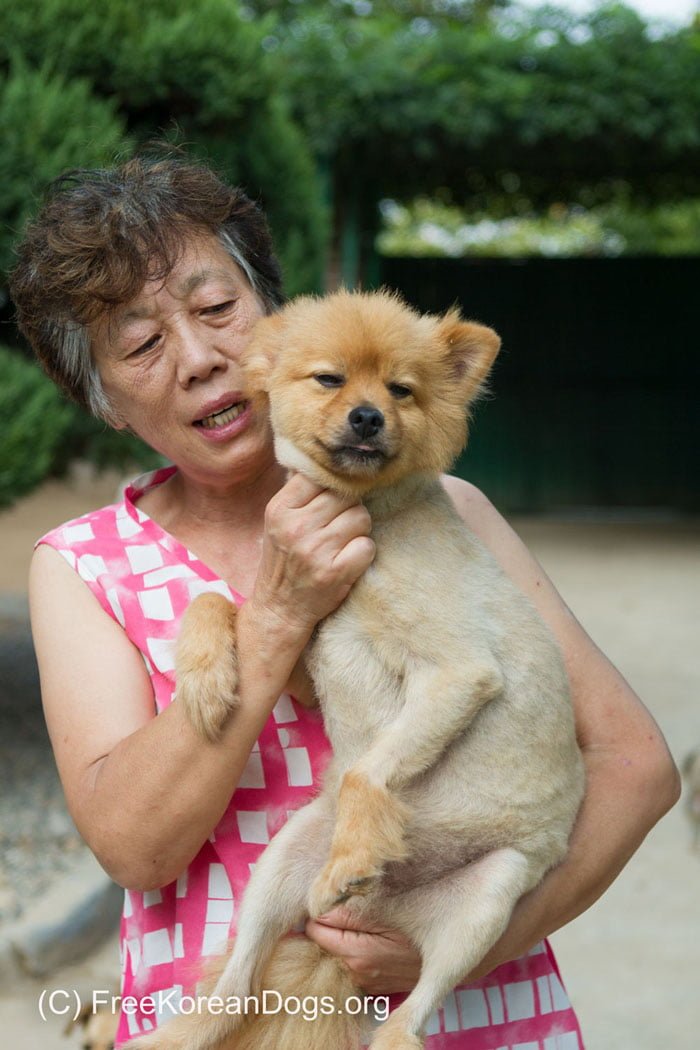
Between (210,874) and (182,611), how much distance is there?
1.63 ft

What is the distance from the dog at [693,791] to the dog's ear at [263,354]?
15.2 ft

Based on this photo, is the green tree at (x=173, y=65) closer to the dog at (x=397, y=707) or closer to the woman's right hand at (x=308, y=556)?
the dog at (x=397, y=707)

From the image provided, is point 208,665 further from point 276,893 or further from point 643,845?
point 643,845

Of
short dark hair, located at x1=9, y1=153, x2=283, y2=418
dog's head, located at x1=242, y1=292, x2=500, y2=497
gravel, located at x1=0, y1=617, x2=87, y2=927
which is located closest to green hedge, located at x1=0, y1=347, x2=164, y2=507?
gravel, located at x1=0, y1=617, x2=87, y2=927

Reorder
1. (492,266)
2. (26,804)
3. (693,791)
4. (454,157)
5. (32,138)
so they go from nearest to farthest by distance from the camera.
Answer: (32,138), (26,804), (693,791), (454,157), (492,266)

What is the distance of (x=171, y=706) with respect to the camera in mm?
2018

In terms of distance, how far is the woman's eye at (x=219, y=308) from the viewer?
7.64 ft

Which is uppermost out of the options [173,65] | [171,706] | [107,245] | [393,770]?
[173,65]

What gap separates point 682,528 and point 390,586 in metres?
12.9

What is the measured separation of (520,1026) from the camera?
2.10 metres

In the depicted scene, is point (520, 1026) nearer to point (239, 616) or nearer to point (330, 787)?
point (330, 787)

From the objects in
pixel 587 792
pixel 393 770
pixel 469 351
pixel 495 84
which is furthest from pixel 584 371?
pixel 393 770

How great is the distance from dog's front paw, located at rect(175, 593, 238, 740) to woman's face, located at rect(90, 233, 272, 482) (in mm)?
308

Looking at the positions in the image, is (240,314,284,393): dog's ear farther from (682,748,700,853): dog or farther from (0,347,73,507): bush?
(682,748,700,853): dog
